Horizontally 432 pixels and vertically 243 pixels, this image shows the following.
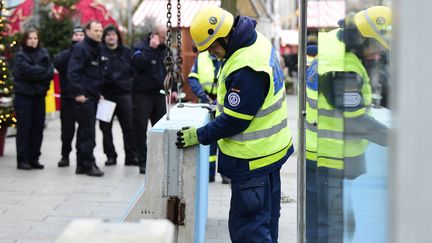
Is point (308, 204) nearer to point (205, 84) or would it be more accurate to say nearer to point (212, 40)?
point (212, 40)

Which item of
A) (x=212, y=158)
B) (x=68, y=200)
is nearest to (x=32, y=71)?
(x=68, y=200)

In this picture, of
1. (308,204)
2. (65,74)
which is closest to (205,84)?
(65,74)

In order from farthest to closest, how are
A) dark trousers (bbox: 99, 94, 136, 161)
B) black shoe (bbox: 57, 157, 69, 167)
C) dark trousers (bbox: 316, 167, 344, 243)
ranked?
1. black shoe (bbox: 57, 157, 69, 167)
2. dark trousers (bbox: 99, 94, 136, 161)
3. dark trousers (bbox: 316, 167, 344, 243)

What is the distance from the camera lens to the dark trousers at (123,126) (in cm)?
1154

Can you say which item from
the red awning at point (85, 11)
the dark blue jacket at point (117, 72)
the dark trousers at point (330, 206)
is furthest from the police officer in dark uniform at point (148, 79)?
the red awning at point (85, 11)

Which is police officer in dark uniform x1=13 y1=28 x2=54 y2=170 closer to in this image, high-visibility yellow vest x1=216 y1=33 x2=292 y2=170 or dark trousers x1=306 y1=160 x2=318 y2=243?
dark trousers x1=306 y1=160 x2=318 y2=243

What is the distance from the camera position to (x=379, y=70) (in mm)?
3287

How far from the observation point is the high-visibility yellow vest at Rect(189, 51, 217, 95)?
10.3 metres

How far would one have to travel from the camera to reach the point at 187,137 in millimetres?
5199

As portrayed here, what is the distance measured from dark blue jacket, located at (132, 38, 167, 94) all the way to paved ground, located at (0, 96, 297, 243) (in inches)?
44.7

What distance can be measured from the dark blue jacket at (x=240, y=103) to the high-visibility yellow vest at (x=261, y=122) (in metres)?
0.04

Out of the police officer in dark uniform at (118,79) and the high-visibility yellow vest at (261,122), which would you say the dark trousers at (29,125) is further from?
the high-visibility yellow vest at (261,122)

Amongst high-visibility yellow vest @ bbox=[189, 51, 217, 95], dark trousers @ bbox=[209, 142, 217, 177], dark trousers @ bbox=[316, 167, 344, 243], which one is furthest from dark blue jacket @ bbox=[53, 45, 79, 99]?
dark trousers @ bbox=[316, 167, 344, 243]

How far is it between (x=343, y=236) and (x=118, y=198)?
17.9 ft
